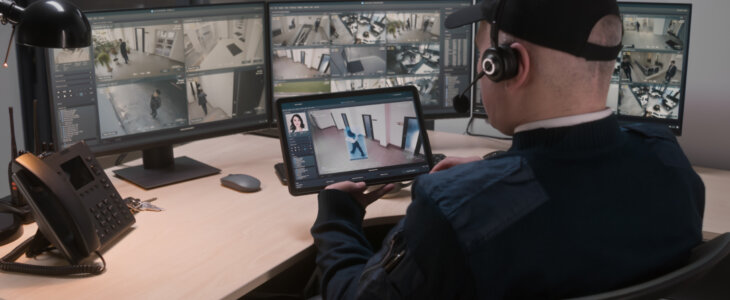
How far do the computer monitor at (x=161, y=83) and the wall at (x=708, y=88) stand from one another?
4.26 ft

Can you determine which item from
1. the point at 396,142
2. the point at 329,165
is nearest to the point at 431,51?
the point at 396,142

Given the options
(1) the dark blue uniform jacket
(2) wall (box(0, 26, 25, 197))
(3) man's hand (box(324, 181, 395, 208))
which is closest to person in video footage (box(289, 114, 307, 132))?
(3) man's hand (box(324, 181, 395, 208))

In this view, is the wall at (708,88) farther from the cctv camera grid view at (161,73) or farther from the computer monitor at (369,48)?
the cctv camera grid view at (161,73)

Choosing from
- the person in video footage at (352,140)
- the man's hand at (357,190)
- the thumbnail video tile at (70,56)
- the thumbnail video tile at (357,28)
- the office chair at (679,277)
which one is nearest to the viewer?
the office chair at (679,277)


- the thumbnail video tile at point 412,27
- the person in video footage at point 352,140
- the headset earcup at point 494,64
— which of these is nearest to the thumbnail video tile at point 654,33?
the thumbnail video tile at point 412,27

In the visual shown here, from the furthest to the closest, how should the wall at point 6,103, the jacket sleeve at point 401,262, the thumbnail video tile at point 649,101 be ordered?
the wall at point 6,103, the thumbnail video tile at point 649,101, the jacket sleeve at point 401,262

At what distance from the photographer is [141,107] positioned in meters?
1.84

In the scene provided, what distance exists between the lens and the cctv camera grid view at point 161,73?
1.72m

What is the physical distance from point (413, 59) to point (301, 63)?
1.18ft

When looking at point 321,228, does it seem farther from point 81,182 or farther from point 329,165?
Result: point 81,182

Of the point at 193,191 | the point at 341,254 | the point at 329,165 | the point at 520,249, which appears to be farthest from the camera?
the point at 193,191

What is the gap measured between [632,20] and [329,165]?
986mm

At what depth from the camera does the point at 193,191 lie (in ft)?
6.08

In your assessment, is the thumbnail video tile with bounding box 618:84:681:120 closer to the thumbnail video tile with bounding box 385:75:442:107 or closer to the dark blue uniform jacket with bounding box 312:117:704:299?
the thumbnail video tile with bounding box 385:75:442:107
